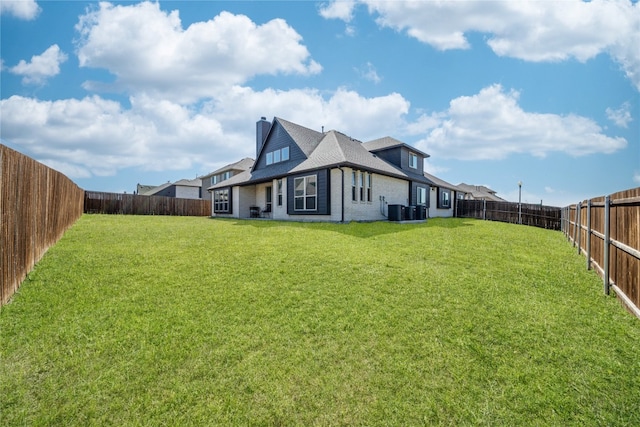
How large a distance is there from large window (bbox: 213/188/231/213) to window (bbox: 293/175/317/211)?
29.9 ft

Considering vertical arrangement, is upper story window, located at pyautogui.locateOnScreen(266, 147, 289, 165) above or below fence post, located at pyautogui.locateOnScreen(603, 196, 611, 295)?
above

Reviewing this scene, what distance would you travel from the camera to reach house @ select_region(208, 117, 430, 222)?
1459cm

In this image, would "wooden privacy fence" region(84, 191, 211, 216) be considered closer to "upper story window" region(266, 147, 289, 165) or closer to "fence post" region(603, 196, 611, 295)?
"upper story window" region(266, 147, 289, 165)

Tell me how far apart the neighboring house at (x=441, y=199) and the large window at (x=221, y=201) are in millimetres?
16396

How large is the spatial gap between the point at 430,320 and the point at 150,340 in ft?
12.4

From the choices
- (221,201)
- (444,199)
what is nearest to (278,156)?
(221,201)

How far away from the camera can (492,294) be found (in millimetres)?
5027

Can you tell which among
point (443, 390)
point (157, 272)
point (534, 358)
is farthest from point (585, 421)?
point (157, 272)

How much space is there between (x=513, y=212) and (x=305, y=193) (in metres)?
15.5

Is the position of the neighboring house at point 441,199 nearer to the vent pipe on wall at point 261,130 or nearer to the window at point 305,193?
the window at point 305,193

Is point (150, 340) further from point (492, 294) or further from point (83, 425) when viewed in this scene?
point (492, 294)

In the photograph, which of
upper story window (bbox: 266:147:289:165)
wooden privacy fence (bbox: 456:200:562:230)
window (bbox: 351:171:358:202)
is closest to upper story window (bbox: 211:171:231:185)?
upper story window (bbox: 266:147:289:165)

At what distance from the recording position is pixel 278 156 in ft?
63.0

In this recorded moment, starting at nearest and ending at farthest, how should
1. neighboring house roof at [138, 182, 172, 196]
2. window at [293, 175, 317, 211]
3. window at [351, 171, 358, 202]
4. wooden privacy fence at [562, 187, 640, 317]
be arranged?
wooden privacy fence at [562, 187, 640, 317] < window at [351, 171, 358, 202] < window at [293, 175, 317, 211] < neighboring house roof at [138, 182, 172, 196]
